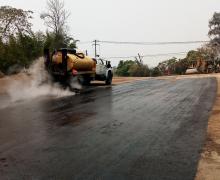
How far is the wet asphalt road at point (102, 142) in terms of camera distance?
21.9ft

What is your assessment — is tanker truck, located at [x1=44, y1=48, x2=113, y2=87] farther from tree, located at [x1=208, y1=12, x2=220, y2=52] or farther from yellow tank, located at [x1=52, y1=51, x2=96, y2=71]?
tree, located at [x1=208, y1=12, x2=220, y2=52]

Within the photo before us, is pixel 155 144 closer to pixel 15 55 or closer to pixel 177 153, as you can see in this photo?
pixel 177 153

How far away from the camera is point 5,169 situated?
6.73 m

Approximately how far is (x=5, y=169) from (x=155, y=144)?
3.35 m

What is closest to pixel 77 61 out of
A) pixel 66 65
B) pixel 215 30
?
pixel 66 65

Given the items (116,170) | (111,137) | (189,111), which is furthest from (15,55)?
(116,170)

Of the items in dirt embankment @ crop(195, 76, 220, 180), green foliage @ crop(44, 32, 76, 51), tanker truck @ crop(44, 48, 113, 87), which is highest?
green foliage @ crop(44, 32, 76, 51)

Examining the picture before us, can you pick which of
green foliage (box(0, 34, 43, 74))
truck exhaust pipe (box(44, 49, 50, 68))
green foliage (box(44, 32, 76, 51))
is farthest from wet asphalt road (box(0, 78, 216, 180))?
green foliage (box(44, 32, 76, 51))

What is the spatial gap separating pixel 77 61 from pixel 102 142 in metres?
16.1

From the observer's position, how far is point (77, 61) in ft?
80.6

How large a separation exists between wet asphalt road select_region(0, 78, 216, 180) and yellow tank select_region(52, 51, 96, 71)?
9008 mm

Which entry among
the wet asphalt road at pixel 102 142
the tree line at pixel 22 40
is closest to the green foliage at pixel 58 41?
the tree line at pixel 22 40

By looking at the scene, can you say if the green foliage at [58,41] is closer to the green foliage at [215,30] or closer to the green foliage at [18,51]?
the green foliage at [18,51]

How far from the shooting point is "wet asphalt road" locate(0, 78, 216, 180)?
6.67 m
